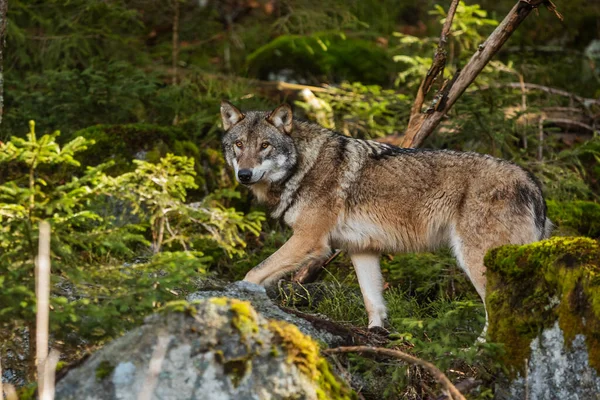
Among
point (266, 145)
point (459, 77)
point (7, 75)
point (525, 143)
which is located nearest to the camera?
point (266, 145)

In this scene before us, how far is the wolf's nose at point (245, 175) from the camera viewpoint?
294 inches

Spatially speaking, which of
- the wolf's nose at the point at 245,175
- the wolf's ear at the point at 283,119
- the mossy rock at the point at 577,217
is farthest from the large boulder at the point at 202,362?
the mossy rock at the point at 577,217

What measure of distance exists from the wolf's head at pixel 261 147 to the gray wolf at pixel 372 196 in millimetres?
10

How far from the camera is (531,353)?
4.88 metres

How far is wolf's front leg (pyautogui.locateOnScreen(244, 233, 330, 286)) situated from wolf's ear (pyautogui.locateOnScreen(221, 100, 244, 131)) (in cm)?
144

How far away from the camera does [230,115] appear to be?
809 centimetres

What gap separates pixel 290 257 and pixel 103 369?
345 centimetres

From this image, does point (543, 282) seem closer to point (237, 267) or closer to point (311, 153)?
point (311, 153)

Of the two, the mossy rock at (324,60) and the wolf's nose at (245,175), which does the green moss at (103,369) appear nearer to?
the wolf's nose at (245,175)

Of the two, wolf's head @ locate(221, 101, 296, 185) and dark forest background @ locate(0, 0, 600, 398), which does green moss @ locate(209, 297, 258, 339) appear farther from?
wolf's head @ locate(221, 101, 296, 185)

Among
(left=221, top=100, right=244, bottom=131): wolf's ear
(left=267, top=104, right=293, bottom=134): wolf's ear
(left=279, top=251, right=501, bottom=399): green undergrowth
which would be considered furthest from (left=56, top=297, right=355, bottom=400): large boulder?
(left=221, top=100, right=244, bottom=131): wolf's ear

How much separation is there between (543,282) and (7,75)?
9.18m

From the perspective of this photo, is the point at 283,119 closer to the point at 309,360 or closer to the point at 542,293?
the point at 542,293

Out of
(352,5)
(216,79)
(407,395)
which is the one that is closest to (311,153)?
(407,395)
